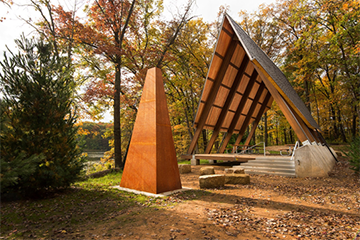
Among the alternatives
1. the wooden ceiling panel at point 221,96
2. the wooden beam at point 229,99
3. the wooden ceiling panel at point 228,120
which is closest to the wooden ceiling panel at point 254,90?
the wooden ceiling panel at point 228,120

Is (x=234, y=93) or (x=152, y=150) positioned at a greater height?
(x=234, y=93)

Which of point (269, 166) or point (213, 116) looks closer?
point (269, 166)

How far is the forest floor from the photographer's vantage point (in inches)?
126

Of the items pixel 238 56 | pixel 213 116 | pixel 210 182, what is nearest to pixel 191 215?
pixel 210 182

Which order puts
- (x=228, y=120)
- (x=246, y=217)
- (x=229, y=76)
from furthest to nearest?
1. (x=228, y=120)
2. (x=229, y=76)
3. (x=246, y=217)

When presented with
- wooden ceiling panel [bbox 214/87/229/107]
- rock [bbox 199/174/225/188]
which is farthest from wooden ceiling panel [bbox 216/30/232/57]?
rock [bbox 199/174/225/188]

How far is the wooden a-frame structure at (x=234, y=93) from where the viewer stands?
919 cm

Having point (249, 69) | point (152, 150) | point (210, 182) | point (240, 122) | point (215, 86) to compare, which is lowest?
point (210, 182)

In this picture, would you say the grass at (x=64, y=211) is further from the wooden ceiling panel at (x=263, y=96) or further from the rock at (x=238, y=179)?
the wooden ceiling panel at (x=263, y=96)

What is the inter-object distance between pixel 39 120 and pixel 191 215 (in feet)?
14.7

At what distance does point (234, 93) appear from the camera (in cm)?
1244

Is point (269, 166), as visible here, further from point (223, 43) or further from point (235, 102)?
point (223, 43)

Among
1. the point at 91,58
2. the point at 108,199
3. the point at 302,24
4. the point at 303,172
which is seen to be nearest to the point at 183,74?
the point at 91,58

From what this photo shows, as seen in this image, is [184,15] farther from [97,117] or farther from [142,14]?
[97,117]
